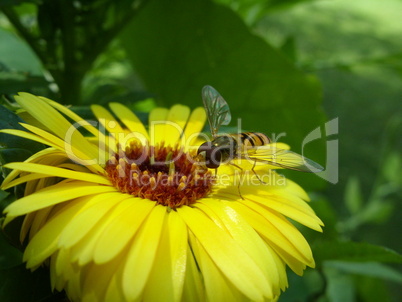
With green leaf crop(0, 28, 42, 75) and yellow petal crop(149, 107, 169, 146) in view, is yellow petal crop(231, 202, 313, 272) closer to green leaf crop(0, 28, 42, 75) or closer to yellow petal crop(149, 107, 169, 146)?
yellow petal crop(149, 107, 169, 146)

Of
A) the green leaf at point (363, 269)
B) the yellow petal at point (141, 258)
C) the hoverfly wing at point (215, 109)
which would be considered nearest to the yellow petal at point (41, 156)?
the yellow petal at point (141, 258)

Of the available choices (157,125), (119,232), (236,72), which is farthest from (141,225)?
(236,72)

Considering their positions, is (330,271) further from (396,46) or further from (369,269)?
(396,46)

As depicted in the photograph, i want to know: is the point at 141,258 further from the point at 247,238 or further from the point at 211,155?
the point at 211,155

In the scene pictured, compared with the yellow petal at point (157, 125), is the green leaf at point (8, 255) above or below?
below

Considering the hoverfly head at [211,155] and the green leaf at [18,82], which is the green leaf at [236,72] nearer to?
the hoverfly head at [211,155]

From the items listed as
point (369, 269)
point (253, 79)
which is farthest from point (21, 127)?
point (369, 269)
